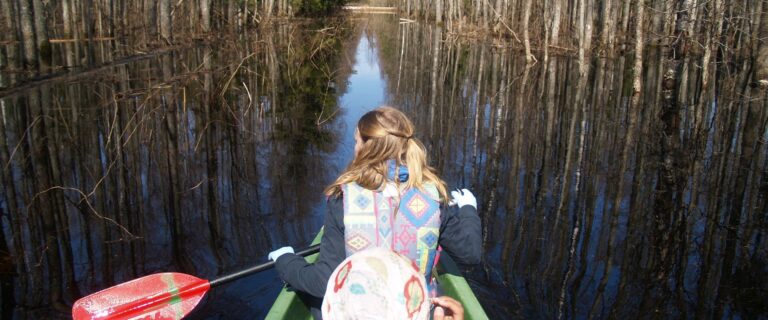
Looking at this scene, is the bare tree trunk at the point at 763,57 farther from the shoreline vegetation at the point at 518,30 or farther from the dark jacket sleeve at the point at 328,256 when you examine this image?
the dark jacket sleeve at the point at 328,256

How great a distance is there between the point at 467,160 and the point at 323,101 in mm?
4933

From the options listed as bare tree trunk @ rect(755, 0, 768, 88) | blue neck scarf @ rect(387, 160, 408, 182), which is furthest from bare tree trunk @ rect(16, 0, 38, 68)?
bare tree trunk @ rect(755, 0, 768, 88)

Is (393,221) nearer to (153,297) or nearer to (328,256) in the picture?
(328,256)

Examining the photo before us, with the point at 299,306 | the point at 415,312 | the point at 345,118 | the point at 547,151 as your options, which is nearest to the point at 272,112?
A: the point at 345,118

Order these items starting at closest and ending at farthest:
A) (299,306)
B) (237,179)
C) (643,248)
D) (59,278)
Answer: (299,306) < (59,278) < (643,248) < (237,179)

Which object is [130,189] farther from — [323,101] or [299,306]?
[323,101]

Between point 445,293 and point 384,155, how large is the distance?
1.43m

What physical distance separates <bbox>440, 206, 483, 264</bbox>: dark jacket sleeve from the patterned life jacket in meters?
0.17

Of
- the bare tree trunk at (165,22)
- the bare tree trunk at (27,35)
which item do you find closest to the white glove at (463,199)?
the bare tree trunk at (27,35)

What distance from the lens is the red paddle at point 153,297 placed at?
4.00 m

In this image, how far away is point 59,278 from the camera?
4.94 meters

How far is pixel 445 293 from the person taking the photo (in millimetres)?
3973

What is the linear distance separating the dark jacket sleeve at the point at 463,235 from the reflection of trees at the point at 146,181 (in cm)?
271

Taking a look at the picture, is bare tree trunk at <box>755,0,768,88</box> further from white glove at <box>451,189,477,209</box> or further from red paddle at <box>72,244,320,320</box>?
red paddle at <box>72,244,320,320</box>
